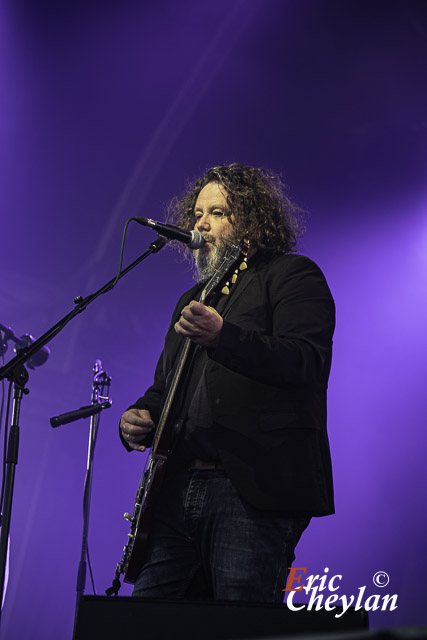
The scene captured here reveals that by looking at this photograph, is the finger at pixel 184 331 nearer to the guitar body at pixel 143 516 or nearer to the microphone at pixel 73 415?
the guitar body at pixel 143 516

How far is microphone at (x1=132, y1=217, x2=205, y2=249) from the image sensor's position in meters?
2.08

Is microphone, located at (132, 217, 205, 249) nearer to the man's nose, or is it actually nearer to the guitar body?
→ the man's nose

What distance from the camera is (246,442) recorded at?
1759 millimetres

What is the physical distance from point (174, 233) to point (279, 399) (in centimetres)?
65

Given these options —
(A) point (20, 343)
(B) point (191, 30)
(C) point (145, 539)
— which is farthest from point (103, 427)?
(B) point (191, 30)

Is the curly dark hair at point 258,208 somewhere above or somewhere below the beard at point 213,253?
above

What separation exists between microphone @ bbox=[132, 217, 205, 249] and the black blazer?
30 cm

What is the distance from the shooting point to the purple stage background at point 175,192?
4285 mm

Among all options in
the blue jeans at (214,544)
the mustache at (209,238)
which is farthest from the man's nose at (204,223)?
the blue jeans at (214,544)

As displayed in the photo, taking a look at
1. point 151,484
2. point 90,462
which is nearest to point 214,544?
point 151,484

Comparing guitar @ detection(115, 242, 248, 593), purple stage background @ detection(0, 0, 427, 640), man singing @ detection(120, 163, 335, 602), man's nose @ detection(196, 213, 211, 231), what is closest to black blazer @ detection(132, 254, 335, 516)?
man singing @ detection(120, 163, 335, 602)

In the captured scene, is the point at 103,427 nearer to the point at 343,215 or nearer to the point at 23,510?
the point at 23,510

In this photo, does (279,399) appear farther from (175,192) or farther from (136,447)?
(175,192)

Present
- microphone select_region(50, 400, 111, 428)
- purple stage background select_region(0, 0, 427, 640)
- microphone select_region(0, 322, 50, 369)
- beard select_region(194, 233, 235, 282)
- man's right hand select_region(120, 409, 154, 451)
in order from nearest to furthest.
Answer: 1. man's right hand select_region(120, 409, 154, 451)
2. beard select_region(194, 233, 235, 282)
3. microphone select_region(50, 400, 111, 428)
4. microphone select_region(0, 322, 50, 369)
5. purple stage background select_region(0, 0, 427, 640)
